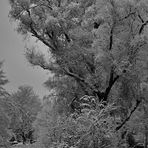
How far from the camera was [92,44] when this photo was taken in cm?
1655

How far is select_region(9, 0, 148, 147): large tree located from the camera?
16375 mm

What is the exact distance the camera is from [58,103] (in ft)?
69.1

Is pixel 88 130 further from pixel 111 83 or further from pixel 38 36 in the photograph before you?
pixel 38 36

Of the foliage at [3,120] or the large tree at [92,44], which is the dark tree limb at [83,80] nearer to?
the large tree at [92,44]

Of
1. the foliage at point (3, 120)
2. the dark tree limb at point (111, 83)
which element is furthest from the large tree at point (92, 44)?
the foliage at point (3, 120)

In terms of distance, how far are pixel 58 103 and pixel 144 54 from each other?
668 cm

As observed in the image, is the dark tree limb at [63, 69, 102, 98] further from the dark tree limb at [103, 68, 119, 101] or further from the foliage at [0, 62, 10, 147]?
the foliage at [0, 62, 10, 147]

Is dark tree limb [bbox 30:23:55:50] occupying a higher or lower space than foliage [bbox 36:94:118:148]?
higher

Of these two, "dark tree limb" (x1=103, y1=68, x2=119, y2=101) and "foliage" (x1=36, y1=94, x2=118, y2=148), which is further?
"dark tree limb" (x1=103, y1=68, x2=119, y2=101)

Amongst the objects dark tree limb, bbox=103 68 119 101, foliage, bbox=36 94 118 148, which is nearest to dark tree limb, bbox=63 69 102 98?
dark tree limb, bbox=103 68 119 101

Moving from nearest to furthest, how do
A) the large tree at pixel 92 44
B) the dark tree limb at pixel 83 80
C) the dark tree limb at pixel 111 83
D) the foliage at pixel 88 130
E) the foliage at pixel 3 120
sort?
1. the foliage at pixel 3 120
2. the foliage at pixel 88 130
3. the large tree at pixel 92 44
4. the dark tree limb at pixel 111 83
5. the dark tree limb at pixel 83 80

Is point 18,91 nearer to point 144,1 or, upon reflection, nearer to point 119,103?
point 119,103

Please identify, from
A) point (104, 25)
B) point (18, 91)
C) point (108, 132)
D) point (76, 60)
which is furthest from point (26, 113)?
point (18, 91)

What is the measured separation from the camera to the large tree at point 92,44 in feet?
53.7
